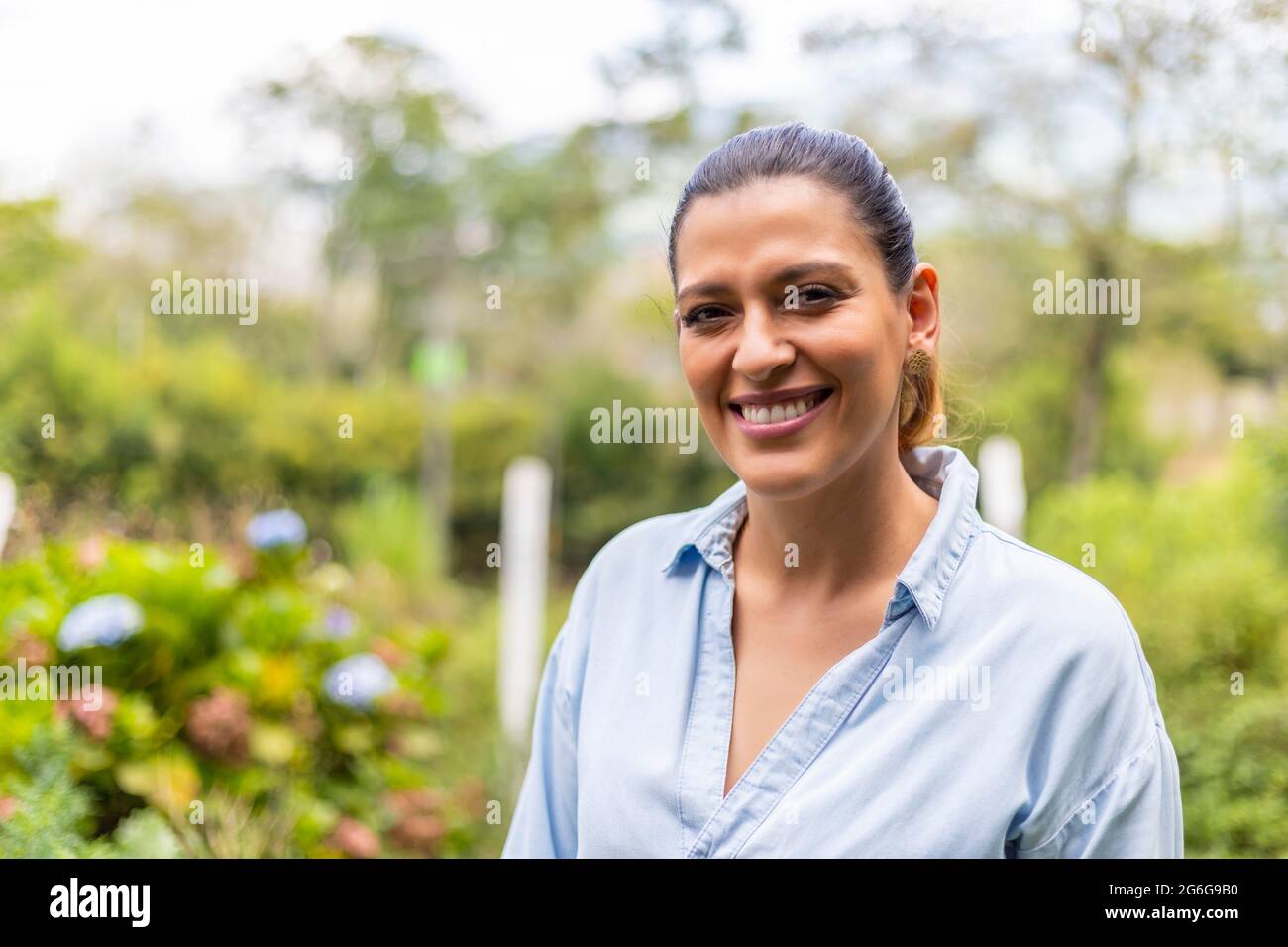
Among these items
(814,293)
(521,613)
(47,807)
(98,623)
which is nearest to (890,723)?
(814,293)

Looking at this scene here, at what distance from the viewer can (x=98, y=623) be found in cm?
302

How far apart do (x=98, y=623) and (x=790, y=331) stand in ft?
7.97

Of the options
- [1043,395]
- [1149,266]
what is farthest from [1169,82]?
[1043,395]

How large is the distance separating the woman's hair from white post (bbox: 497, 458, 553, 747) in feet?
12.7

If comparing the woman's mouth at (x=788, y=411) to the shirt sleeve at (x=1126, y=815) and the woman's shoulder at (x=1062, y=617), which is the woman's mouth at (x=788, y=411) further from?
the shirt sleeve at (x=1126, y=815)

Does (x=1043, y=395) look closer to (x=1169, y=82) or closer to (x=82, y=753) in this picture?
(x=1169, y=82)

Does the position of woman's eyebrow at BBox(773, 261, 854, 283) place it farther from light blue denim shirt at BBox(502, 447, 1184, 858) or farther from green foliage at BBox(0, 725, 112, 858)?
green foliage at BBox(0, 725, 112, 858)

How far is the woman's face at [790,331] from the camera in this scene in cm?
130

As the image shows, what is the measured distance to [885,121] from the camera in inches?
235

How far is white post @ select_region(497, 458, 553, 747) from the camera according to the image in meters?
5.04

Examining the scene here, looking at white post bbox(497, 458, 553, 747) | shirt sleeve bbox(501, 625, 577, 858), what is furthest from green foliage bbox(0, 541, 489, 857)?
shirt sleeve bbox(501, 625, 577, 858)
